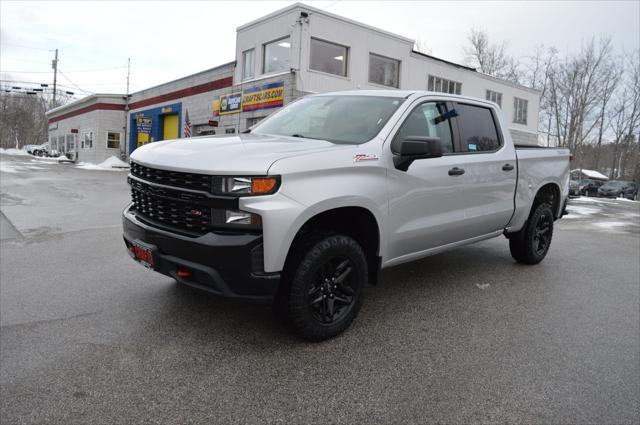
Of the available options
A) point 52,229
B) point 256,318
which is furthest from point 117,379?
point 52,229

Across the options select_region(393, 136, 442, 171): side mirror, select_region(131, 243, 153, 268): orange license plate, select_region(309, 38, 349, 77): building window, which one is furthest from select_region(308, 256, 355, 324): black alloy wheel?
select_region(309, 38, 349, 77): building window

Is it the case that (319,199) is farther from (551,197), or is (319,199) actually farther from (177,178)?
(551,197)

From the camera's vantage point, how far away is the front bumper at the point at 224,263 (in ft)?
9.52

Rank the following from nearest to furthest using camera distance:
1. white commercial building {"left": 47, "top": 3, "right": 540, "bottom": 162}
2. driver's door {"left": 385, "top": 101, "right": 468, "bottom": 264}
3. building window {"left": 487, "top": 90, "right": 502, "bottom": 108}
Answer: driver's door {"left": 385, "top": 101, "right": 468, "bottom": 264}
white commercial building {"left": 47, "top": 3, "right": 540, "bottom": 162}
building window {"left": 487, "top": 90, "right": 502, "bottom": 108}

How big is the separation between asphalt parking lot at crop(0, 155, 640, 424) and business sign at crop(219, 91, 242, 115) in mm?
18687

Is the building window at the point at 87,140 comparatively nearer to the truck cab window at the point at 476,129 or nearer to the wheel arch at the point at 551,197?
the wheel arch at the point at 551,197

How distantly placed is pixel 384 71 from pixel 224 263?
21486 mm

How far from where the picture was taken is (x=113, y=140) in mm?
39062

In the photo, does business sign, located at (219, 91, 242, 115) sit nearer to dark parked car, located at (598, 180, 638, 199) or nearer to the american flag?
the american flag

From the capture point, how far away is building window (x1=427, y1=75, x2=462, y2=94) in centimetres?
2519

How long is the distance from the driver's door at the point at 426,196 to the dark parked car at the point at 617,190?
4305cm

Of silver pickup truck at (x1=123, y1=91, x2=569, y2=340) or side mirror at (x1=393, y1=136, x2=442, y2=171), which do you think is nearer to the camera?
silver pickup truck at (x1=123, y1=91, x2=569, y2=340)

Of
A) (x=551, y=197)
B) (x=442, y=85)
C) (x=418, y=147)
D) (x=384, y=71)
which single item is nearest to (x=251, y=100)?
(x=384, y=71)

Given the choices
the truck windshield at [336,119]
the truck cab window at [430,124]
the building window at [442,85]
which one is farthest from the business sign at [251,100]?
the truck cab window at [430,124]
